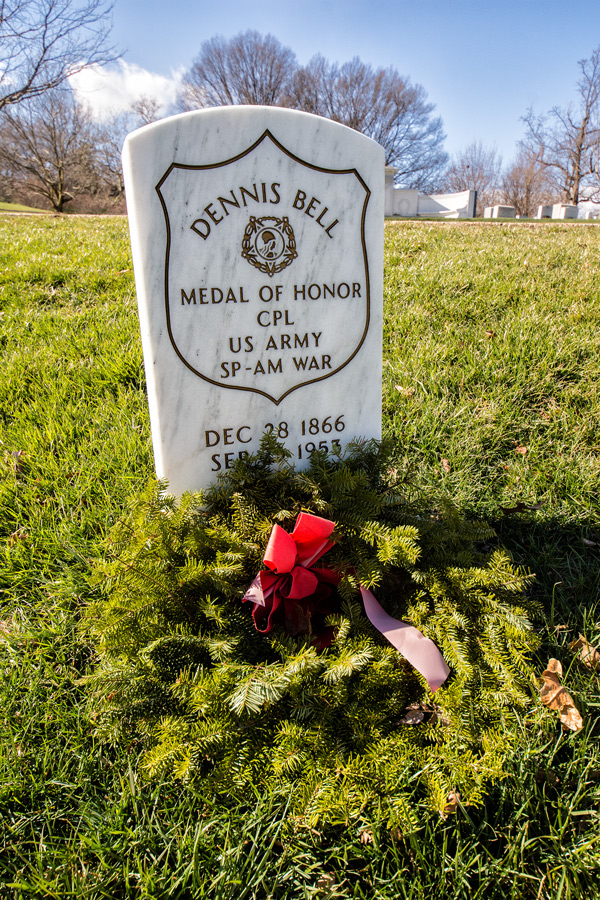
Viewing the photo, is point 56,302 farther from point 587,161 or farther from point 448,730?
point 587,161

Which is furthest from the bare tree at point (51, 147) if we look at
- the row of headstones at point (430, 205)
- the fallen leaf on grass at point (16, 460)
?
the fallen leaf on grass at point (16, 460)

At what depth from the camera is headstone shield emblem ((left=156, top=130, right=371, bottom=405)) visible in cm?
179

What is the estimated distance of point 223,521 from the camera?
1.93m

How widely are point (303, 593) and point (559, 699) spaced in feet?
2.70

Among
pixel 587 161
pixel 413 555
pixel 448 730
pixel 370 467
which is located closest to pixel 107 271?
pixel 370 467

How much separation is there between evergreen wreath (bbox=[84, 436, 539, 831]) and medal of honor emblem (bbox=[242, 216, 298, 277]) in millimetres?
627

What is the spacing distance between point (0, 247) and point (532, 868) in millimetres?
6852

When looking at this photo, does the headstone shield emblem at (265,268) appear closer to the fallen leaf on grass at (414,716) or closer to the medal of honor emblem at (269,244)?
the medal of honor emblem at (269,244)

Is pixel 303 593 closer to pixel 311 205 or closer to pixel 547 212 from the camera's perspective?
pixel 311 205

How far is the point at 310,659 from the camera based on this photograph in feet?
4.75

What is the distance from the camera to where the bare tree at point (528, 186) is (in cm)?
4341

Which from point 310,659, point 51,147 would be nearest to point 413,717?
point 310,659

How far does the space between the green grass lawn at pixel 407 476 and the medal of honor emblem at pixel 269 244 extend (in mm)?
1208

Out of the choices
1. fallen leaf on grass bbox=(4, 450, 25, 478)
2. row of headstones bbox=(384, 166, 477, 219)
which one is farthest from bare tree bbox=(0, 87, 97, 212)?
fallen leaf on grass bbox=(4, 450, 25, 478)
